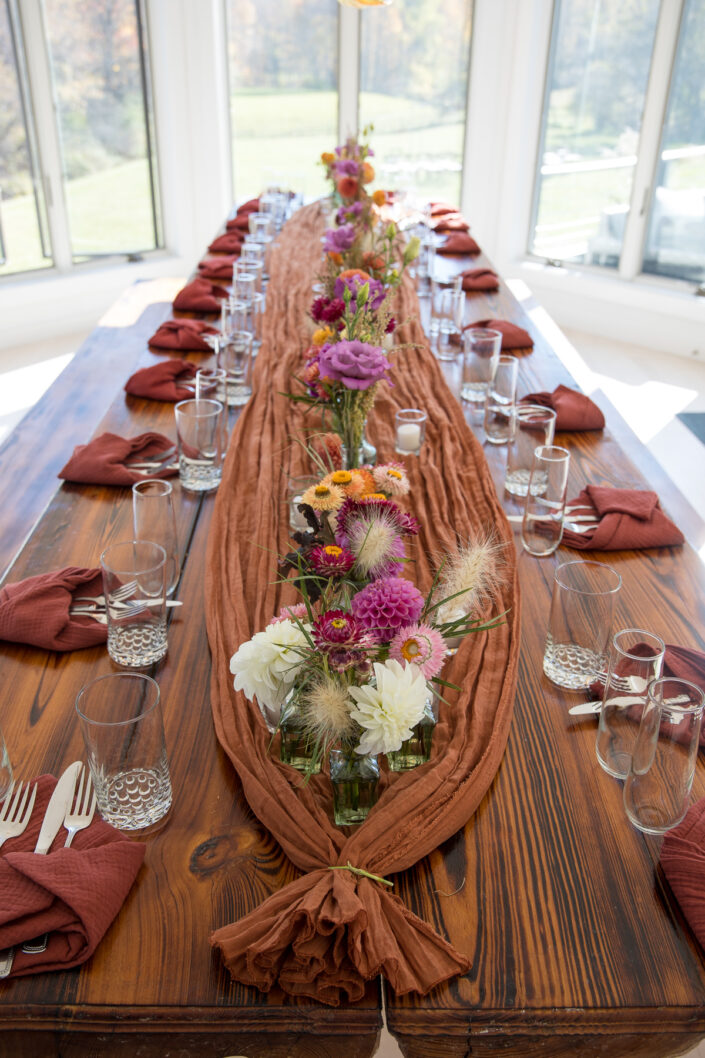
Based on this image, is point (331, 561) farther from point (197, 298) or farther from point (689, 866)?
point (197, 298)

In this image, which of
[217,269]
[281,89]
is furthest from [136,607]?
[281,89]

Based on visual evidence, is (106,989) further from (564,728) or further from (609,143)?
(609,143)

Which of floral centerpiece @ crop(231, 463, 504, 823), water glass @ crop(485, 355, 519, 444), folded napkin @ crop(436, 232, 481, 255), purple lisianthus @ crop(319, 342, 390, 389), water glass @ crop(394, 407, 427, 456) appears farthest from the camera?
folded napkin @ crop(436, 232, 481, 255)

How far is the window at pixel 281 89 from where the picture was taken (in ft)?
21.4

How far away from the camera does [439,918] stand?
1.02 metres

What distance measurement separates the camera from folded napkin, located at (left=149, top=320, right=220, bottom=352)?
2875 mm

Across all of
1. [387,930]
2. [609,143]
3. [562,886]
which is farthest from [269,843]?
[609,143]

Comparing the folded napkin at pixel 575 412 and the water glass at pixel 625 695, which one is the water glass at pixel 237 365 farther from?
the water glass at pixel 625 695

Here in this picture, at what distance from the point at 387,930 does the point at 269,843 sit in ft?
0.67

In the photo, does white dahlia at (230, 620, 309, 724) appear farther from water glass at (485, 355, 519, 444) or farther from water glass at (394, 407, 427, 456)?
water glass at (485, 355, 519, 444)

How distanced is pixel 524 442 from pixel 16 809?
128cm

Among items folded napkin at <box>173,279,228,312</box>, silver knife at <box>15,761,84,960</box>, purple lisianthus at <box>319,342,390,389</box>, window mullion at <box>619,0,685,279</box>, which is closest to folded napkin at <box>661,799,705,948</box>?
silver knife at <box>15,761,84,960</box>

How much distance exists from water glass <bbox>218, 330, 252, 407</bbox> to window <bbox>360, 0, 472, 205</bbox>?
4.87 metres

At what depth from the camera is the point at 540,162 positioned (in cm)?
647
